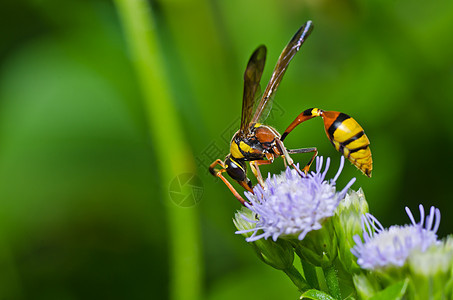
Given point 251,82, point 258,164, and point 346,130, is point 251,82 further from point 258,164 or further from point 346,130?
point 346,130

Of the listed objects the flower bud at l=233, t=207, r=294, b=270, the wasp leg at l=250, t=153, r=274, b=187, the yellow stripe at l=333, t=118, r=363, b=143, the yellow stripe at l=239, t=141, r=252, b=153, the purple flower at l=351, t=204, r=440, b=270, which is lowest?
the purple flower at l=351, t=204, r=440, b=270

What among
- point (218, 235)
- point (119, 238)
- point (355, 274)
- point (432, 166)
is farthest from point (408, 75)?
point (119, 238)

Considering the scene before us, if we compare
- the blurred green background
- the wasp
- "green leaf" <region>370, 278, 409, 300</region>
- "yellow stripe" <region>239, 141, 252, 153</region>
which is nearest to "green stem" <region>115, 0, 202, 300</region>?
the blurred green background

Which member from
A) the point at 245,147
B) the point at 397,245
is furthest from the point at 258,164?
the point at 397,245

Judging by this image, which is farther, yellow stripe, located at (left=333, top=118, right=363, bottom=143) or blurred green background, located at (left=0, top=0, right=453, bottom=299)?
blurred green background, located at (left=0, top=0, right=453, bottom=299)

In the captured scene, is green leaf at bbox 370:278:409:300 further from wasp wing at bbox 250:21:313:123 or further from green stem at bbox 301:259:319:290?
wasp wing at bbox 250:21:313:123

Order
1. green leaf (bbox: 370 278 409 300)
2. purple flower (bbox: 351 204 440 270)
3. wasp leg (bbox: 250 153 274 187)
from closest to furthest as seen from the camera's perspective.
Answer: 1. green leaf (bbox: 370 278 409 300)
2. purple flower (bbox: 351 204 440 270)
3. wasp leg (bbox: 250 153 274 187)

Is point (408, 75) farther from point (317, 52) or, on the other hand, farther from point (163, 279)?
point (163, 279)
